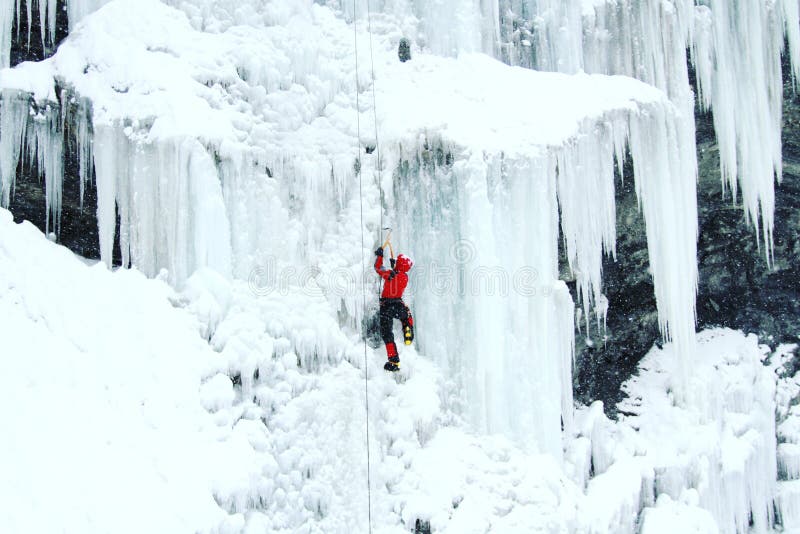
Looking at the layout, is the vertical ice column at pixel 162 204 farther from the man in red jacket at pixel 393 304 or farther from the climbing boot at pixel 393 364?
the climbing boot at pixel 393 364

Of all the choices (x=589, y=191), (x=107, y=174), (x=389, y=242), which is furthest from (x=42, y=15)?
(x=589, y=191)

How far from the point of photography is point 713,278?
10.4m

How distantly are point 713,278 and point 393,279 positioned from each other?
19.0 feet

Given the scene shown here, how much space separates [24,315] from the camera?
5.71m

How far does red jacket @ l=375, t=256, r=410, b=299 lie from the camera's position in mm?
6812

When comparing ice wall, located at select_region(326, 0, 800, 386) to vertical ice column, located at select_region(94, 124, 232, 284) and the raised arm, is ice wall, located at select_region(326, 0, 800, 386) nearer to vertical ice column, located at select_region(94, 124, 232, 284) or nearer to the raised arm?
the raised arm

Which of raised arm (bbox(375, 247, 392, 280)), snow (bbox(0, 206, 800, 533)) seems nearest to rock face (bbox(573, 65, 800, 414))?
snow (bbox(0, 206, 800, 533))

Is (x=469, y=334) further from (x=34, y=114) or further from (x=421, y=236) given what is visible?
(x=34, y=114)

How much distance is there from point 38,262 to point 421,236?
11.4 feet

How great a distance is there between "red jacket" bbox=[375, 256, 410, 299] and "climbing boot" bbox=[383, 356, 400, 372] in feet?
1.93

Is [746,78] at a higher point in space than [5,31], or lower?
lower

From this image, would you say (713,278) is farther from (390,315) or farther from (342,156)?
(342,156)

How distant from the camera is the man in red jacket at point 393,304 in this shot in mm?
6828

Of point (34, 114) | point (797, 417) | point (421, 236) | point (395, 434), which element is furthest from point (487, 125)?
point (797, 417)
